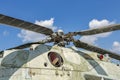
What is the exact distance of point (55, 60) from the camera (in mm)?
14320

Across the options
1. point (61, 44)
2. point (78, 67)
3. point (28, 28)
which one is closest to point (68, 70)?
point (78, 67)

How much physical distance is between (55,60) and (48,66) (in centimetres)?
61

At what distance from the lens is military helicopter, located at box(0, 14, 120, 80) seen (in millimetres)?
13133

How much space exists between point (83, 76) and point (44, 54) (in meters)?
2.61

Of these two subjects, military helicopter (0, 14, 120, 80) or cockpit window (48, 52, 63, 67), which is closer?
military helicopter (0, 14, 120, 80)

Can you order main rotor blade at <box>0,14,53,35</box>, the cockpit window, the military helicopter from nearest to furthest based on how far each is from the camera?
1. main rotor blade at <box>0,14,53,35</box>
2. the military helicopter
3. the cockpit window

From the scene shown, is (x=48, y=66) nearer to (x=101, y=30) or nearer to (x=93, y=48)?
(x=101, y=30)

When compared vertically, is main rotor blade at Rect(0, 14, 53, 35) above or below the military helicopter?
above

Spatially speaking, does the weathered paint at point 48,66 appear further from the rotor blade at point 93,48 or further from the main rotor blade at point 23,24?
the main rotor blade at point 23,24

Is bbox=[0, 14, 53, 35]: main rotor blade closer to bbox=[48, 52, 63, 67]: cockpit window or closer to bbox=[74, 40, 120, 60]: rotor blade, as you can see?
bbox=[48, 52, 63, 67]: cockpit window

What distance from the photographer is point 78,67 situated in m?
15.3

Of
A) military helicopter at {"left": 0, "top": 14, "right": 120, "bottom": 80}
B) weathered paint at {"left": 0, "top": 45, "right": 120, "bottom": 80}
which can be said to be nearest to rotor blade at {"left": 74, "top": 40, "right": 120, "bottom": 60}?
military helicopter at {"left": 0, "top": 14, "right": 120, "bottom": 80}

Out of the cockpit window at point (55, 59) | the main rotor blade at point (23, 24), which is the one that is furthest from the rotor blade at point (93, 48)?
the main rotor blade at point (23, 24)

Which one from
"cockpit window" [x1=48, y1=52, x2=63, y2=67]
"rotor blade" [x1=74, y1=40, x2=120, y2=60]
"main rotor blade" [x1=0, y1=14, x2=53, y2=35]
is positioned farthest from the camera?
"rotor blade" [x1=74, y1=40, x2=120, y2=60]
